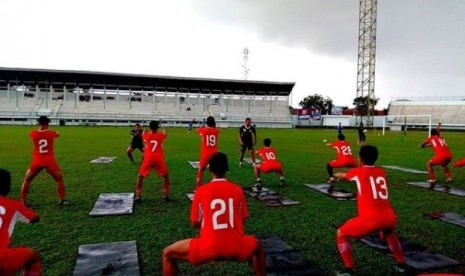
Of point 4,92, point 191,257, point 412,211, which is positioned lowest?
point 412,211

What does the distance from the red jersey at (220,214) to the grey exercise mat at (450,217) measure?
5.41 metres

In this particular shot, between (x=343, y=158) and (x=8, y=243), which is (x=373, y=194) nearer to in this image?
(x=8, y=243)

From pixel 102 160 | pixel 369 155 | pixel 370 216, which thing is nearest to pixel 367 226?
pixel 370 216

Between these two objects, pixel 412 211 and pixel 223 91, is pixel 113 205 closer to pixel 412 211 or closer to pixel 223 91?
pixel 412 211

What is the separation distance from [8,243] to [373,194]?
418 centimetres

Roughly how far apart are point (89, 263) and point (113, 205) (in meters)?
3.26

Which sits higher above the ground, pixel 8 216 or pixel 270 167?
Result: pixel 8 216

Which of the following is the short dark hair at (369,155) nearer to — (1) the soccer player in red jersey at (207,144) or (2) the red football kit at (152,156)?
(2) the red football kit at (152,156)

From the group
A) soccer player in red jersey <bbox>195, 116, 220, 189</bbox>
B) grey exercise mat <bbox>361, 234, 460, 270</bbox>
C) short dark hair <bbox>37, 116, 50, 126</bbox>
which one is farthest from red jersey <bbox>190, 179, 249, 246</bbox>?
soccer player in red jersey <bbox>195, 116, 220, 189</bbox>

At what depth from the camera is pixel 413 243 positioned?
5684 millimetres

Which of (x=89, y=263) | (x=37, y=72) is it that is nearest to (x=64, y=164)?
(x=89, y=263)

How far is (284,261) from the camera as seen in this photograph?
16.0ft

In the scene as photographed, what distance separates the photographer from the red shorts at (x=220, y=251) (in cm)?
346

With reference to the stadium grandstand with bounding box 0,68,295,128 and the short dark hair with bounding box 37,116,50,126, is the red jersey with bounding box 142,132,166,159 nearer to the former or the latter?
the short dark hair with bounding box 37,116,50,126
